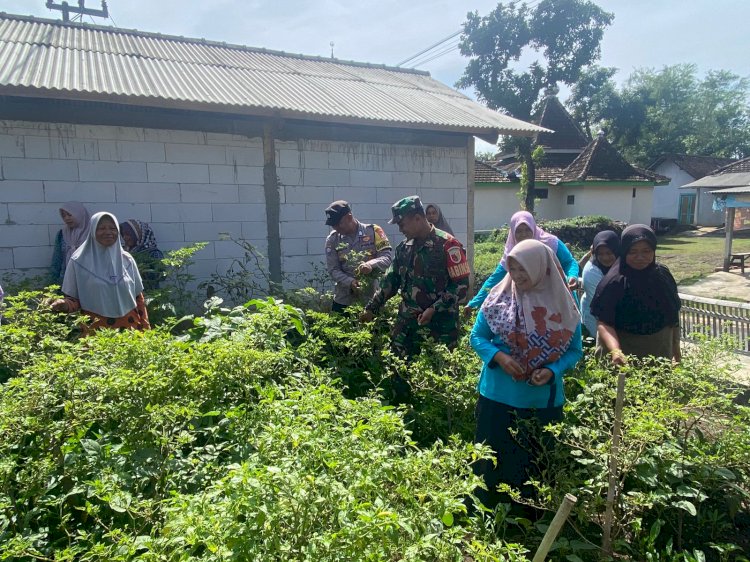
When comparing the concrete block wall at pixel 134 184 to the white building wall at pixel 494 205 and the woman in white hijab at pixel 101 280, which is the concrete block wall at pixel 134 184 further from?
the white building wall at pixel 494 205

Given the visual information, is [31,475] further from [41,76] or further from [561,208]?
[561,208]

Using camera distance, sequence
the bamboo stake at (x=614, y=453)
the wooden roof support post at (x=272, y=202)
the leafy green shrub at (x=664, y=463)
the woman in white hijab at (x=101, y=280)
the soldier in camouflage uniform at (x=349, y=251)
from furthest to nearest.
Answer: the wooden roof support post at (x=272, y=202) < the soldier in camouflage uniform at (x=349, y=251) < the woman in white hijab at (x=101, y=280) < the leafy green shrub at (x=664, y=463) < the bamboo stake at (x=614, y=453)

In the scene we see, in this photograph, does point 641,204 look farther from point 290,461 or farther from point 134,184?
point 290,461

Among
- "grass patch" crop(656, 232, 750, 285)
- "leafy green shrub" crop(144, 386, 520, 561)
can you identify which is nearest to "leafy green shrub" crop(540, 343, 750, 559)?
"leafy green shrub" crop(144, 386, 520, 561)

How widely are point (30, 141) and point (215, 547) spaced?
4.88m

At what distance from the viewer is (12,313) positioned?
283 cm

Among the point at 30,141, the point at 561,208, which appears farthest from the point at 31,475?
the point at 561,208

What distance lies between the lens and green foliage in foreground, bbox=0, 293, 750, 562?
4.49 ft

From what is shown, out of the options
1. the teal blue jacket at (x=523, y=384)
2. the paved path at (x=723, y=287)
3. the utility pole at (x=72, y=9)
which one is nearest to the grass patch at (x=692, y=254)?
the paved path at (x=723, y=287)

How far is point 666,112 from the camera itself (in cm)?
4050

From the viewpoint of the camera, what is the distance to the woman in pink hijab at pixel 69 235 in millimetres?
4520

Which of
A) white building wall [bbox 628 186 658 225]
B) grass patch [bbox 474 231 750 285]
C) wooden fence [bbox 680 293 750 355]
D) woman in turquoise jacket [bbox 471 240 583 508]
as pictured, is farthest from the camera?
white building wall [bbox 628 186 658 225]

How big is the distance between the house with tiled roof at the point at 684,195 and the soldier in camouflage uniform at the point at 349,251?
30392 millimetres

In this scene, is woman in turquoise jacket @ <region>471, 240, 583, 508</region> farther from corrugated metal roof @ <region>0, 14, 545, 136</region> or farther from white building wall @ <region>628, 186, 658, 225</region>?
white building wall @ <region>628, 186, 658, 225</region>
